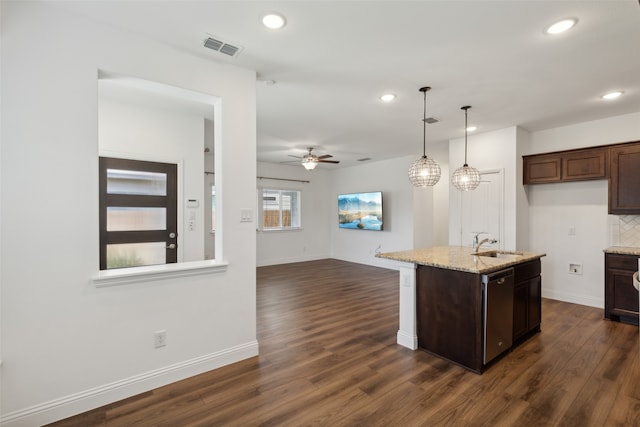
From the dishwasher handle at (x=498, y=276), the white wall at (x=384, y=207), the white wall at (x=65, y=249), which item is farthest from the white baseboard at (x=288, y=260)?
the dishwasher handle at (x=498, y=276)

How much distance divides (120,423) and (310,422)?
47.9 inches

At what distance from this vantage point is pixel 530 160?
468cm

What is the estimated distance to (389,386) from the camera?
7.79 feet

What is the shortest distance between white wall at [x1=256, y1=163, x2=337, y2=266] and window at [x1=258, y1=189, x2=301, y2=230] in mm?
157

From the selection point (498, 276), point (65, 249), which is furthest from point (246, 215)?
point (498, 276)

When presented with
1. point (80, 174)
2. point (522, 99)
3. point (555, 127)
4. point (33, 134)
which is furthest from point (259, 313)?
point (555, 127)

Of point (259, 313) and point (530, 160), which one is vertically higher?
point (530, 160)

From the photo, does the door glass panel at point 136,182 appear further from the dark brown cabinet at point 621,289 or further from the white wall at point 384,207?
the dark brown cabinet at point 621,289

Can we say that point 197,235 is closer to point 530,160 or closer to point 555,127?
point 530,160

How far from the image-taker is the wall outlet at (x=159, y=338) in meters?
2.34

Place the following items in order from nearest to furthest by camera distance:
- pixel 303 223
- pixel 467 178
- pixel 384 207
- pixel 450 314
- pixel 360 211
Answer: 1. pixel 450 314
2. pixel 467 178
3. pixel 384 207
4. pixel 360 211
5. pixel 303 223

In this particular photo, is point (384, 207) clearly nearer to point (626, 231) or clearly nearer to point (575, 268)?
point (575, 268)

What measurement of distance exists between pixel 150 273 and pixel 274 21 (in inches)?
79.9

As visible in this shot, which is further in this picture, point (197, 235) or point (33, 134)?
point (197, 235)
